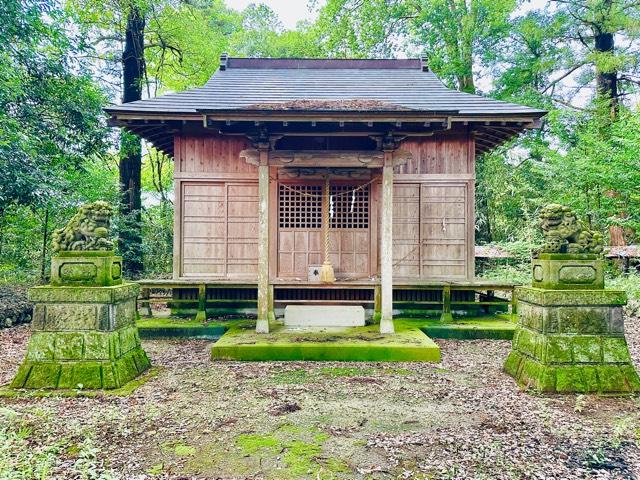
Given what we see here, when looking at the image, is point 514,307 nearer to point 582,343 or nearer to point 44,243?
point 582,343

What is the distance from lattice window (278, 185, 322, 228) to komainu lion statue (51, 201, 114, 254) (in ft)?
12.1

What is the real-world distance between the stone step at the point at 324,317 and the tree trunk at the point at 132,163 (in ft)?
21.3

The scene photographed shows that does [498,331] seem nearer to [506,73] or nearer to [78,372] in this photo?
[78,372]

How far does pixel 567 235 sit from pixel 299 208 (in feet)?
15.2

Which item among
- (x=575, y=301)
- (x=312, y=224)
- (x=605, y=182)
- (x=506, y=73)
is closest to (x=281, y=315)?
(x=312, y=224)

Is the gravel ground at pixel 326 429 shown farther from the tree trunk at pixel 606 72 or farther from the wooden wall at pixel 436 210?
the tree trunk at pixel 606 72

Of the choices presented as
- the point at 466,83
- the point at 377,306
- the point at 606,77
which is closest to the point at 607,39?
the point at 606,77

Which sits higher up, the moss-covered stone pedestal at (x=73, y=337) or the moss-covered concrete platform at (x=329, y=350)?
the moss-covered stone pedestal at (x=73, y=337)

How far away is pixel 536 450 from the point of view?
2.95m

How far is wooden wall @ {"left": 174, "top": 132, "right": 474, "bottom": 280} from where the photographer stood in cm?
761

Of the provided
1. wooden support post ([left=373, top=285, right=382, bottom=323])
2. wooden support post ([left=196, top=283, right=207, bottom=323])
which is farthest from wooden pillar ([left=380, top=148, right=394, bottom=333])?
wooden support post ([left=196, top=283, right=207, bottom=323])

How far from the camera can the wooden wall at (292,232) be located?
7605mm

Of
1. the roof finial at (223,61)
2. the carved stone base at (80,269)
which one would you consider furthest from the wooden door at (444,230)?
the roof finial at (223,61)

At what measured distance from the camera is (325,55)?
701 inches
